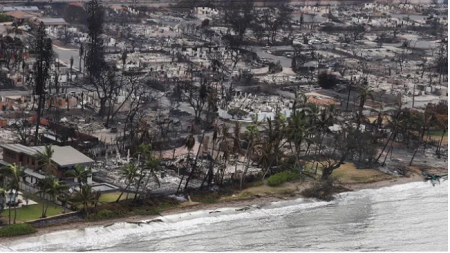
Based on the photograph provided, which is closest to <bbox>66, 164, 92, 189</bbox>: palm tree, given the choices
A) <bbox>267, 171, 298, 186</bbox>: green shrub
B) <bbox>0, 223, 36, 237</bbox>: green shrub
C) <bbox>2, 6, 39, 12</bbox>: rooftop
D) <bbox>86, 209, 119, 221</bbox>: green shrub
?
<bbox>86, 209, 119, 221</bbox>: green shrub

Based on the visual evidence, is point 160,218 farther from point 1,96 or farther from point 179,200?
point 1,96

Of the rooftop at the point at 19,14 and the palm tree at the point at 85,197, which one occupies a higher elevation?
the palm tree at the point at 85,197

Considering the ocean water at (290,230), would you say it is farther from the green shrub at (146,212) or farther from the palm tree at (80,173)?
the palm tree at (80,173)

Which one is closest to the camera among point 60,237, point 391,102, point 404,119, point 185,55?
point 60,237

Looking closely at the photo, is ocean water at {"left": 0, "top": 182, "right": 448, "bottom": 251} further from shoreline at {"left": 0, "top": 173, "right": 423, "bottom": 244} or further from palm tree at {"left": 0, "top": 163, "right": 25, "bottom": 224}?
palm tree at {"left": 0, "top": 163, "right": 25, "bottom": 224}

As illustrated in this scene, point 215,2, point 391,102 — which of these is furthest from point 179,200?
point 215,2

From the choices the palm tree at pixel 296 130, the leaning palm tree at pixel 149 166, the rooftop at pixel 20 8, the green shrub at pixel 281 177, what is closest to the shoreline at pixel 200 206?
the green shrub at pixel 281 177
